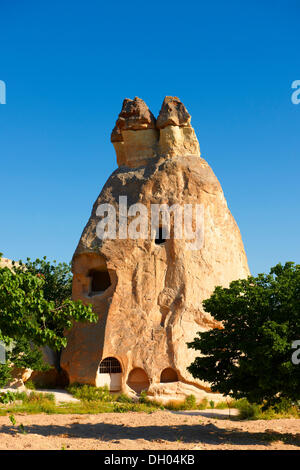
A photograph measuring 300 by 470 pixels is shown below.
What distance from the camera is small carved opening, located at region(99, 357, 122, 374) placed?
25266mm

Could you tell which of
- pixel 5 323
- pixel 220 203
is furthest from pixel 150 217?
pixel 5 323

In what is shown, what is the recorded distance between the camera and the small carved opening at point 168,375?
80.0 ft

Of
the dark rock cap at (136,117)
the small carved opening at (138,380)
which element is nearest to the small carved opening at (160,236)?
the dark rock cap at (136,117)

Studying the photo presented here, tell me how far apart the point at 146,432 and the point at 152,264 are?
12.9 meters

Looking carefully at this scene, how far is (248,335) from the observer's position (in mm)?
13492

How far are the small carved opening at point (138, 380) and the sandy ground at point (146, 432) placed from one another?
19.1 ft

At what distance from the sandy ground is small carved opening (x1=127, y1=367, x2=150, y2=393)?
581 cm

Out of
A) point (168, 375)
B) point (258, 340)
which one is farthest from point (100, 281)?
point (258, 340)

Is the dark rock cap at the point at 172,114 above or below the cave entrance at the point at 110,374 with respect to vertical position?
above

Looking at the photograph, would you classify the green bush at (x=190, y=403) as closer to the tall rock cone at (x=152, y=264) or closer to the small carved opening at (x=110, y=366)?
the tall rock cone at (x=152, y=264)

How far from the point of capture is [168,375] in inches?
970

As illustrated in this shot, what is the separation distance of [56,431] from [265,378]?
6.49 metres

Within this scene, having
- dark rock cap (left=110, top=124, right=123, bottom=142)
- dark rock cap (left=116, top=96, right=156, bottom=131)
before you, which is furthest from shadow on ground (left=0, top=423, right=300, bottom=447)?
dark rock cap (left=110, top=124, right=123, bottom=142)

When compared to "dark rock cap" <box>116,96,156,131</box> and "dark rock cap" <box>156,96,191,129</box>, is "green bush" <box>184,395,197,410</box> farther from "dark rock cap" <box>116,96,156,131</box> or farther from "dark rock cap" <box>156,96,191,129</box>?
"dark rock cap" <box>116,96,156,131</box>
